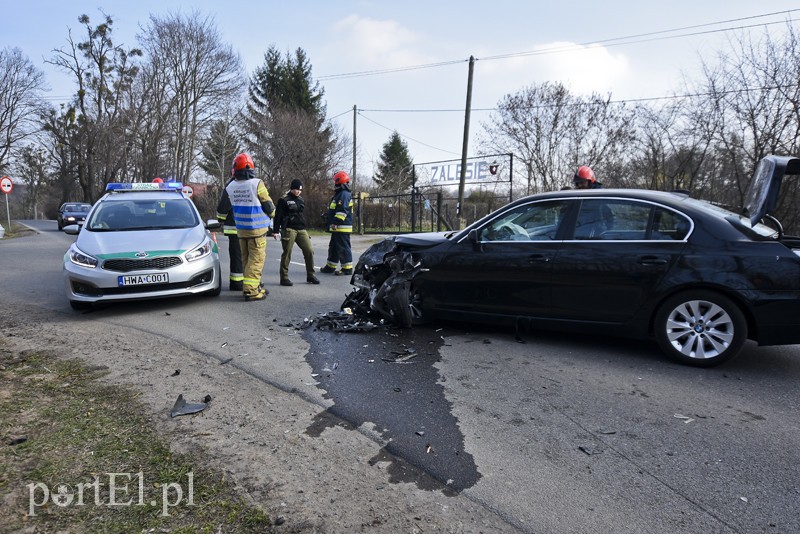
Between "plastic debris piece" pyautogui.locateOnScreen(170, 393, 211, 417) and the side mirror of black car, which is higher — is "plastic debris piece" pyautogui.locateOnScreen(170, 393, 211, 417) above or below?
below

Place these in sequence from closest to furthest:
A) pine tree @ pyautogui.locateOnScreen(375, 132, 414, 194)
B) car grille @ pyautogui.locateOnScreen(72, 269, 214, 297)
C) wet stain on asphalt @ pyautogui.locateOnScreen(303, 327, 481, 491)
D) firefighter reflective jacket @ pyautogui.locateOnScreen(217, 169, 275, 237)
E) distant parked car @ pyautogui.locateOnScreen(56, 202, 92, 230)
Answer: wet stain on asphalt @ pyautogui.locateOnScreen(303, 327, 481, 491) → car grille @ pyautogui.locateOnScreen(72, 269, 214, 297) → firefighter reflective jacket @ pyautogui.locateOnScreen(217, 169, 275, 237) → distant parked car @ pyautogui.locateOnScreen(56, 202, 92, 230) → pine tree @ pyautogui.locateOnScreen(375, 132, 414, 194)

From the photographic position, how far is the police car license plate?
20.0 feet

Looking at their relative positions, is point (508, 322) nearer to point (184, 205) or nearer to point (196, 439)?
point (196, 439)

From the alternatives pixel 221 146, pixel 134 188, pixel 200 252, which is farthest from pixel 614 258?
pixel 221 146

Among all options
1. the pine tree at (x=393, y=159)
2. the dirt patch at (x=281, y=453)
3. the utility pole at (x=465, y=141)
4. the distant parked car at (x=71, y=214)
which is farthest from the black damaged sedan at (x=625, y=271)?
the pine tree at (x=393, y=159)

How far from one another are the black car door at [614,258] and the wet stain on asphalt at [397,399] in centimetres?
142

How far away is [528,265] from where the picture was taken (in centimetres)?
495

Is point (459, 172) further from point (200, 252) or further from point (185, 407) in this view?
point (185, 407)

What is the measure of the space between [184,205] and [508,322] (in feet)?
17.9

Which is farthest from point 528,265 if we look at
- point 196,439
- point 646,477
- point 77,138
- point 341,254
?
point 77,138

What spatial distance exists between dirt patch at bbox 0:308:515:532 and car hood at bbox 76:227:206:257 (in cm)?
187

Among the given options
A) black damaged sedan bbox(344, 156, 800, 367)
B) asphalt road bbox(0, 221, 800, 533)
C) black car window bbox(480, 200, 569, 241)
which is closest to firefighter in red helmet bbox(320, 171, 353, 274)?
asphalt road bbox(0, 221, 800, 533)

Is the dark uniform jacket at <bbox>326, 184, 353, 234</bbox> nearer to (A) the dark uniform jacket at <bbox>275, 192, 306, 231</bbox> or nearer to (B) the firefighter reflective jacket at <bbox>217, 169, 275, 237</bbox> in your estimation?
(A) the dark uniform jacket at <bbox>275, 192, 306, 231</bbox>

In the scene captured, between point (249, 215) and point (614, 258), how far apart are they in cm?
483
